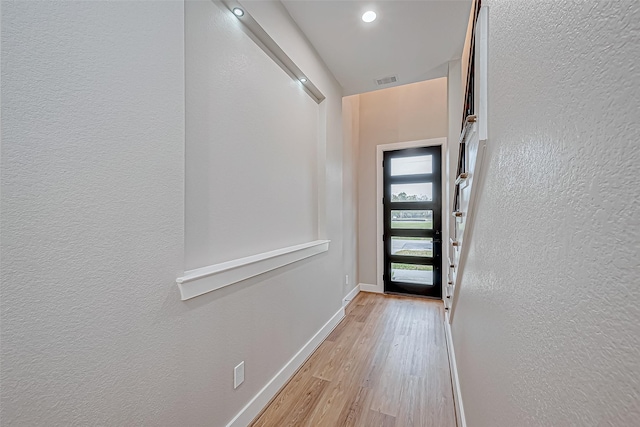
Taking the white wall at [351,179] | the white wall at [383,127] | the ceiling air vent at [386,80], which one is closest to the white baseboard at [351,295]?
the white wall at [351,179]

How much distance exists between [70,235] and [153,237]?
0.27 m

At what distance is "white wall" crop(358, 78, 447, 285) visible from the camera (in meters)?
3.89

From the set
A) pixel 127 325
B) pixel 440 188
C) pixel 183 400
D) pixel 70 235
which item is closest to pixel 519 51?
pixel 70 235

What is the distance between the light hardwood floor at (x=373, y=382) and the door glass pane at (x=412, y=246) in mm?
1110

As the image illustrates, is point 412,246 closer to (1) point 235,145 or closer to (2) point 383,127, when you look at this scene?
(2) point 383,127

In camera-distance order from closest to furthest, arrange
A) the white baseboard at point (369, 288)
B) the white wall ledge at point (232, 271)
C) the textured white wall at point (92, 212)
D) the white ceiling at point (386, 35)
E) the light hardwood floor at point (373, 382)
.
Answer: the textured white wall at point (92, 212)
the white wall ledge at point (232, 271)
the light hardwood floor at point (373, 382)
the white ceiling at point (386, 35)
the white baseboard at point (369, 288)

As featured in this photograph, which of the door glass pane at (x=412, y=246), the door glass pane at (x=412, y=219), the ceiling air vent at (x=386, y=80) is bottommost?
the door glass pane at (x=412, y=246)

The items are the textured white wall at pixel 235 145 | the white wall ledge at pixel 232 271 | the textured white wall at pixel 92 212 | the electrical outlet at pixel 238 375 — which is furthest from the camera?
the electrical outlet at pixel 238 375

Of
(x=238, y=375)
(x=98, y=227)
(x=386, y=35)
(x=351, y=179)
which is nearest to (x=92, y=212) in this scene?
(x=98, y=227)

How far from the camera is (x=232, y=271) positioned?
4.86ft

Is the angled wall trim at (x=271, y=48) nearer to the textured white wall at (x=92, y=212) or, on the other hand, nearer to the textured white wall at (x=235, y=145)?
the textured white wall at (x=235, y=145)

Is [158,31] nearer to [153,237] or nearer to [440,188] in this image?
[153,237]

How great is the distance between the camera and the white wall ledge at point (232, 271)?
1220mm

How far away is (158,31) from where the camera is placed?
1093mm
